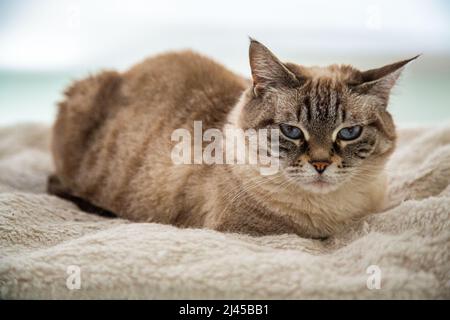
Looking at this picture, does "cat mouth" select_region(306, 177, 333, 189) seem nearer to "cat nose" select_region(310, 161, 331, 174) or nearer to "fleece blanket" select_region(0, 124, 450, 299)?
"cat nose" select_region(310, 161, 331, 174)

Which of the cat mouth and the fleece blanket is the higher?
the cat mouth

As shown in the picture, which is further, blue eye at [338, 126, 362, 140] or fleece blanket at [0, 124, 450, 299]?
blue eye at [338, 126, 362, 140]

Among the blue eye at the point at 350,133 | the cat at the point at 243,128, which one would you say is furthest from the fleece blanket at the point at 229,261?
the blue eye at the point at 350,133

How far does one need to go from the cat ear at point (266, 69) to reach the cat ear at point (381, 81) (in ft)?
0.64

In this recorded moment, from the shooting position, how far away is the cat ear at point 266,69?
148cm

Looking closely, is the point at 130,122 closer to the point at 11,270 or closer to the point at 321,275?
the point at 11,270

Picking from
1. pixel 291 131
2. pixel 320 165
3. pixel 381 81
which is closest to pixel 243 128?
pixel 291 131

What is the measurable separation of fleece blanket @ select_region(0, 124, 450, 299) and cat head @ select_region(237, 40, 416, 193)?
174mm

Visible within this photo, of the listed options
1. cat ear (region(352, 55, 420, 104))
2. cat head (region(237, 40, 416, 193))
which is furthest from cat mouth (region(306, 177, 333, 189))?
cat ear (region(352, 55, 420, 104))

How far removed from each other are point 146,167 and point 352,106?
0.78 metres

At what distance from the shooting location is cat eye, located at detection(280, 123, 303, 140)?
4.78 ft

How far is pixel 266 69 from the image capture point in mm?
1521

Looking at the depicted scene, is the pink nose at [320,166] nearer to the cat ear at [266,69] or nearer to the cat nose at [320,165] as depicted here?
the cat nose at [320,165]
